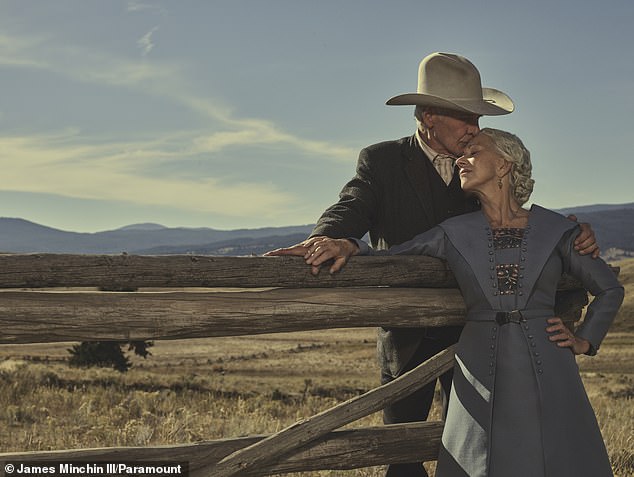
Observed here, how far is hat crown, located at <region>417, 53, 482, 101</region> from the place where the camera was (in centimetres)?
407

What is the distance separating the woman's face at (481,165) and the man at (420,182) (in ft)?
1.64

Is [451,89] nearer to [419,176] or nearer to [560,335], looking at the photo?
[419,176]

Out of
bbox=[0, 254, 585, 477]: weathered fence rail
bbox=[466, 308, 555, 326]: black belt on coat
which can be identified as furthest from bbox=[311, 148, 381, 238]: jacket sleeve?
bbox=[466, 308, 555, 326]: black belt on coat

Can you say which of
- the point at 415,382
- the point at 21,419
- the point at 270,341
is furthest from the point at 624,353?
the point at 415,382

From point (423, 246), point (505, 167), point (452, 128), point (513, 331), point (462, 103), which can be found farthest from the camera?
point (452, 128)

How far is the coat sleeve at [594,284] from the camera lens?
3.53m

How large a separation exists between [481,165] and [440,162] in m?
0.73

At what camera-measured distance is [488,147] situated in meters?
3.53

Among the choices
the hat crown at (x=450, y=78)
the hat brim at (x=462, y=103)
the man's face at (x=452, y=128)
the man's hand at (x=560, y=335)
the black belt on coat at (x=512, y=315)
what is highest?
the hat crown at (x=450, y=78)

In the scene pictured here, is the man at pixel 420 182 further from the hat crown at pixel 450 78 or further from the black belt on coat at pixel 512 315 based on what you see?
the black belt on coat at pixel 512 315

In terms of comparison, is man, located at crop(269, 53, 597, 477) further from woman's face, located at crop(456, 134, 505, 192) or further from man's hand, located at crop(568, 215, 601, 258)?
man's hand, located at crop(568, 215, 601, 258)

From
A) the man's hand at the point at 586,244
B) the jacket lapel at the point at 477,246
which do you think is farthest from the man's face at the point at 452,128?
the man's hand at the point at 586,244

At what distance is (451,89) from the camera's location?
13.4 feet

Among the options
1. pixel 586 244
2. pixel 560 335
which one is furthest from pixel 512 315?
pixel 586 244
